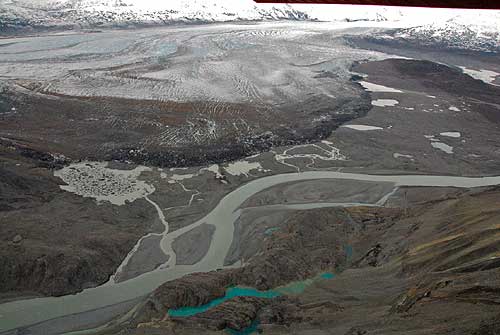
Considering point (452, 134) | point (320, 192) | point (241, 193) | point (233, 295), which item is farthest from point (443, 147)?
point (233, 295)

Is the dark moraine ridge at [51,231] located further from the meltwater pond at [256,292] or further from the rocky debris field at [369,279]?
the meltwater pond at [256,292]

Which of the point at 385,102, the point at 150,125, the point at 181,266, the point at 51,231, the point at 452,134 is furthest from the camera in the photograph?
the point at 385,102

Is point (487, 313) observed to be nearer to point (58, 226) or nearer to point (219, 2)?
point (58, 226)

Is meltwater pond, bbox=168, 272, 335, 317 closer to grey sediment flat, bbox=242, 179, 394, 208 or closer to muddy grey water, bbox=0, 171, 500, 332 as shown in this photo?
muddy grey water, bbox=0, 171, 500, 332

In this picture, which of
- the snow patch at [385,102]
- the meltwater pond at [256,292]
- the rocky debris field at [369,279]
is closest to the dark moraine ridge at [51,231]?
the rocky debris field at [369,279]

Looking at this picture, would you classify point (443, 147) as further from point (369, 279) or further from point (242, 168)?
point (369, 279)

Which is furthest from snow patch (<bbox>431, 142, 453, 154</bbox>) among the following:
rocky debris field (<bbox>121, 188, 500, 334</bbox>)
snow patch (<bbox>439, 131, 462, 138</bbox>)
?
rocky debris field (<bbox>121, 188, 500, 334</bbox>)

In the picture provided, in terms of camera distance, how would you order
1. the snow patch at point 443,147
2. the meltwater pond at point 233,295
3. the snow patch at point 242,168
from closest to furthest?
the meltwater pond at point 233,295
the snow patch at point 242,168
the snow patch at point 443,147

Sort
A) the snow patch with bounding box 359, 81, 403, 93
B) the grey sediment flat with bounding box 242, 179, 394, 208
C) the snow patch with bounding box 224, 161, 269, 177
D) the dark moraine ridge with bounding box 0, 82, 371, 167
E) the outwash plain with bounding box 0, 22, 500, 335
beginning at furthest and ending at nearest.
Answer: the snow patch with bounding box 359, 81, 403, 93
the dark moraine ridge with bounding box 0, 82, 371, 167
the snow patch with bounding box 224, 161, 269, 177
the grey sediment flat with bounding box 242, 179, 394, 208
the outwash plain with bounding box 0, 22, 500, 335
